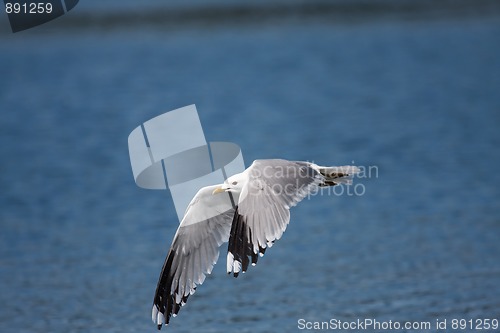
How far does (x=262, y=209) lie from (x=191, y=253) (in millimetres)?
1313

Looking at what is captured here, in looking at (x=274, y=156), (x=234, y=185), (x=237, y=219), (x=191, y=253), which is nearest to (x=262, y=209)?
(x=237, y=219)

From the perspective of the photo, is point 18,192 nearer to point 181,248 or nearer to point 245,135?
point 245,135

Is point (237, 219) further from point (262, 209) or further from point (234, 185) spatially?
point (234, 185)

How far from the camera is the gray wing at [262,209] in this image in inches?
270

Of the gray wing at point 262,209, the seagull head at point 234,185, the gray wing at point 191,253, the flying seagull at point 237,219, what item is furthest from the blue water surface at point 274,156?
the gray wing at point 262,209

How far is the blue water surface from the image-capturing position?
361 inches

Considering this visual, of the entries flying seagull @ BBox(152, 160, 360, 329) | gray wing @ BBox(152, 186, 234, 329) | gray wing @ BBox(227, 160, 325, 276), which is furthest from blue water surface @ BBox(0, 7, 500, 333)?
gray wing @ BBox(227, 160, 325, 276)

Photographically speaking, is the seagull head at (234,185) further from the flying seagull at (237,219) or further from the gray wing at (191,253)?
the gray wing at (191,253)

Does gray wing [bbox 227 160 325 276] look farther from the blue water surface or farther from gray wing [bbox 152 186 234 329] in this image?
the blue water surface

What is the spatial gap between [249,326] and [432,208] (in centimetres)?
432

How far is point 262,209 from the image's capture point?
275 inches

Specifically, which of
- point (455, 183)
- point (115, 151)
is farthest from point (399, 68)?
point (455, 183)

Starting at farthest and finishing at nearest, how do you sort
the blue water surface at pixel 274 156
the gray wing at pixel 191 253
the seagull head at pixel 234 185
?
the blue water surface at pixel 274 156, the gray wing at pixel 191 253, the seagull head at pixel 234 185

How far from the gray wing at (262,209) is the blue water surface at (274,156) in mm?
1609
